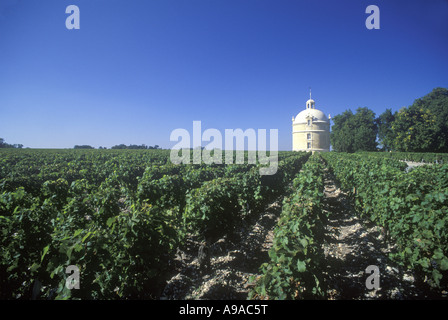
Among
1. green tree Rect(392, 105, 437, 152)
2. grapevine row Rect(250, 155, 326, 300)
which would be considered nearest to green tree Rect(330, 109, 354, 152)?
green tree Rect(392, 105, 437, 152)

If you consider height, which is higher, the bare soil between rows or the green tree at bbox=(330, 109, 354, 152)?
the green tree at bbox=(330, 109, 354, 152)

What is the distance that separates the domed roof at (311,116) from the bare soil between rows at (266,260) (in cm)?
6049

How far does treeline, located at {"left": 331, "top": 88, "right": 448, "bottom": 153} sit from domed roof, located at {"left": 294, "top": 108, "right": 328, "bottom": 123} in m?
6.93

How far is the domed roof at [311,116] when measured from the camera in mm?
61469

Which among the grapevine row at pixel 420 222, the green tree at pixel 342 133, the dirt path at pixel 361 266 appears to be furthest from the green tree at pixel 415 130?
the dirt path at pixel 361 266

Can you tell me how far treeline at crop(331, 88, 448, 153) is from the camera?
4009 cm

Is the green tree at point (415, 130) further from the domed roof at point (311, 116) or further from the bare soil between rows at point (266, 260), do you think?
the bare soil between rows at point (266, 260)

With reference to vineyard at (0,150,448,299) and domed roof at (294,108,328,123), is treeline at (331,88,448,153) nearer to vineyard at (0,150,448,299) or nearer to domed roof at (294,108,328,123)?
domed roof at (294,108,328,123)

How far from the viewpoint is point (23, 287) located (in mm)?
3379

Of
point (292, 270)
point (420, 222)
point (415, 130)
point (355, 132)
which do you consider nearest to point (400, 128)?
point (415, 130)

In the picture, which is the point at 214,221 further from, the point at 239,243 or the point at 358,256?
the point at 358,256

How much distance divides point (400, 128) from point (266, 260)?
54.0m

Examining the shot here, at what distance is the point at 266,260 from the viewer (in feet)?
15.8
